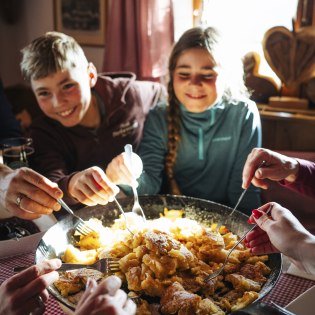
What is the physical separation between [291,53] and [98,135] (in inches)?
43.6

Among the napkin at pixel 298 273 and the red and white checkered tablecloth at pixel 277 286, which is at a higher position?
the napkin at pixel 298 273

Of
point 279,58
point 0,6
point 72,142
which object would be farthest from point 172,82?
point 0,6

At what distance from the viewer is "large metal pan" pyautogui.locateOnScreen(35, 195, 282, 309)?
1103mm

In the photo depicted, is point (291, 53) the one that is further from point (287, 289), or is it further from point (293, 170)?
point (287, 289)

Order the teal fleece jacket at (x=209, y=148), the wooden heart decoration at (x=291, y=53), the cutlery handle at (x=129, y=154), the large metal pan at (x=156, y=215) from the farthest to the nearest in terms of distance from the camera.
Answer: the wooden heart decoration at (x=291, y=53) → the teal fleece jacket at (x=209, y=148) → the cutlery handle at (x=129, y=154) → the large metal pan at (x=156, y=215)

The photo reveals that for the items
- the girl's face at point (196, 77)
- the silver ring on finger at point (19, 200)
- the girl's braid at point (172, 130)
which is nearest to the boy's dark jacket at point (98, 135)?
the girl's braid at point (172, 130)

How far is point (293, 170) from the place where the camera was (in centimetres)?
142

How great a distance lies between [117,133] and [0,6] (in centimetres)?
235

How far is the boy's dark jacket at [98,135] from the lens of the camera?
1735 millimetres

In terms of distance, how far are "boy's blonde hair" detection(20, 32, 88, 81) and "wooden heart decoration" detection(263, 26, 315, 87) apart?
105 cm

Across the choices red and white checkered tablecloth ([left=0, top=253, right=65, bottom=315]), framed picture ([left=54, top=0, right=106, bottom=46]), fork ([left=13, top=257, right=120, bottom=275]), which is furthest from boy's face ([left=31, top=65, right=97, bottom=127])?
framed picture ([left=54, top=0, right=106, bottom=46])

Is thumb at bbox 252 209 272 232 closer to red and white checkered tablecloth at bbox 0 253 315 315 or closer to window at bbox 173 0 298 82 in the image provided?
red and white checkered tablecloth at bbox 0 253 315 315

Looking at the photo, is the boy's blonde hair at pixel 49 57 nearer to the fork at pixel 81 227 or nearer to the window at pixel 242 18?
the fork at pixel 81 227

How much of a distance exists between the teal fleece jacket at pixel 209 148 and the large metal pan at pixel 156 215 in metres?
0.41
